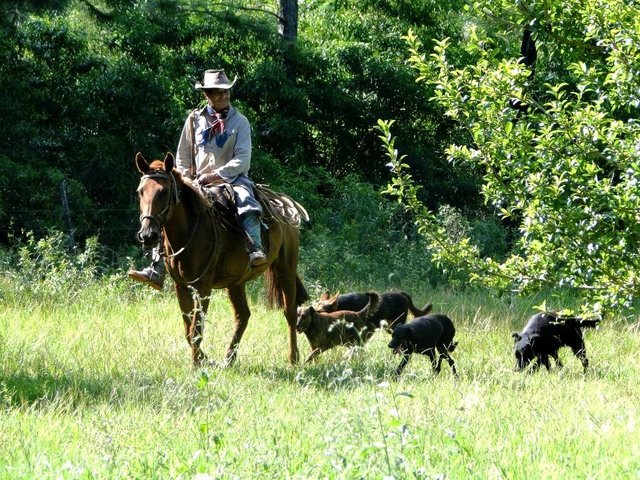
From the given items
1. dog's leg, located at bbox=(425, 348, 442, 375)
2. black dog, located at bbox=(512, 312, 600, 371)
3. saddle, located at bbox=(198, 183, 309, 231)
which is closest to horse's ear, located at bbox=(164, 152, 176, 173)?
saddle, located at bbox=(198, 183, 309, 231)

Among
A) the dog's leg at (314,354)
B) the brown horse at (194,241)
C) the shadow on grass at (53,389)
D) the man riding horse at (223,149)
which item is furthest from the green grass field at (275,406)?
the man riding horse at (223,149)

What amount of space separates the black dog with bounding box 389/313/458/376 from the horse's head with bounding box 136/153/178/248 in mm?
2461

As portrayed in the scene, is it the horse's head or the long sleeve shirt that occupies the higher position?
the long sleeve shirt

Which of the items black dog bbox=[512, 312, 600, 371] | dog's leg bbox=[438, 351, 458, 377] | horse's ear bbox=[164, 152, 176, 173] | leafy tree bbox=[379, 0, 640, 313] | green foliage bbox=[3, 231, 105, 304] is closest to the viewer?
leafy tree bbox=[379, 0, 640, 313]

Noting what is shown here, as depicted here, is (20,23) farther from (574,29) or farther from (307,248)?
(574,29)

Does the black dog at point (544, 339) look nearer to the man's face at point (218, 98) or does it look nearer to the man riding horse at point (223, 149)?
the man riding horse at point (223, 149)

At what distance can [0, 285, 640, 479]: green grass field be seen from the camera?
19.7 feet

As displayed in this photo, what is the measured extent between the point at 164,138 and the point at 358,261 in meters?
4.57

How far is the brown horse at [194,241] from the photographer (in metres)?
10.6

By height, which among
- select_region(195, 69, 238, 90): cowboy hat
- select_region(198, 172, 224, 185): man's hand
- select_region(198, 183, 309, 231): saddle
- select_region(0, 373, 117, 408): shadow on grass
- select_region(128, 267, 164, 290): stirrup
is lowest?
select_region(0, 373, 117, 408): shadow on grass

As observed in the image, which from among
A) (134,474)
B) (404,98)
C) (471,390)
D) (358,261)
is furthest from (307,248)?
(134,474)

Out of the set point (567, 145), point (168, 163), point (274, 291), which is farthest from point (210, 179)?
point (567, 145)

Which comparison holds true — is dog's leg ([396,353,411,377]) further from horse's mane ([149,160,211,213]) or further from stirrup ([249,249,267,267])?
horse's mane ([149,160,211,213])

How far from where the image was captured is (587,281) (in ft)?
29.0
